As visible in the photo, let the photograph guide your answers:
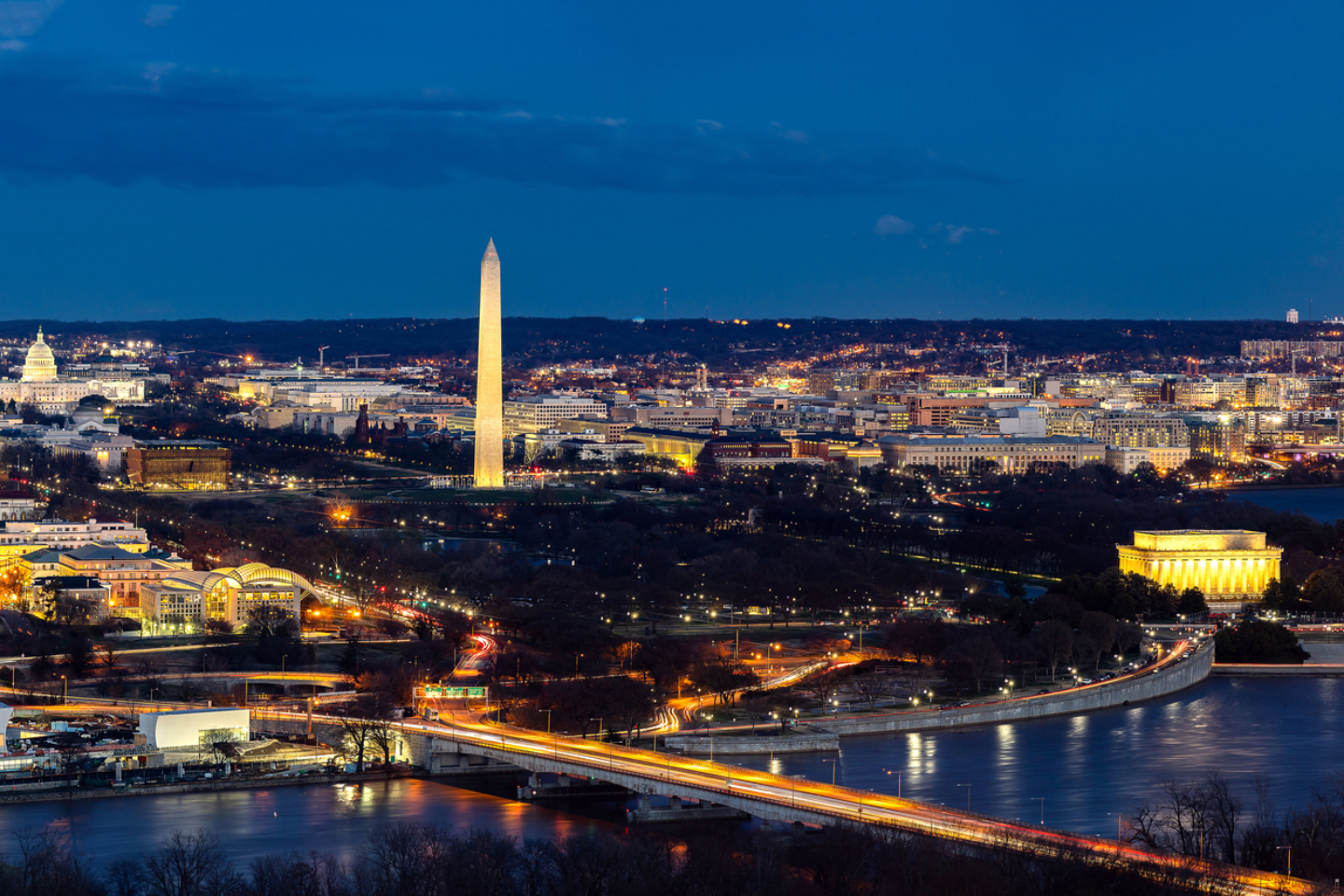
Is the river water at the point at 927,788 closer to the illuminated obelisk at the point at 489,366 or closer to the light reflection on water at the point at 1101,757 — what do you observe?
the light reflection on water at the point at 1101,757

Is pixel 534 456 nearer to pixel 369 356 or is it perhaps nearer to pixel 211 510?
pixel 211 510

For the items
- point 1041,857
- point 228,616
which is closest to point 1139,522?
point 228,616

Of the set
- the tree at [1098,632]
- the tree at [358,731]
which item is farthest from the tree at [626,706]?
the tree at [1098,632]

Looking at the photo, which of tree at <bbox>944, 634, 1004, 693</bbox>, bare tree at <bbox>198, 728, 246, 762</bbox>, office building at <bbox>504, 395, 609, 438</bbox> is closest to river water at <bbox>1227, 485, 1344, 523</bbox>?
office building at <bbox>504, 395, 609, 438</bbox>

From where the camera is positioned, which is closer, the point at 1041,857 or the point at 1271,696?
the point at 1041,857

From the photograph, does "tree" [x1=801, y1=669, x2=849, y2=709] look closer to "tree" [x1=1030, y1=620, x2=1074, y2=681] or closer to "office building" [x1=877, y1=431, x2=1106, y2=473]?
"tree" [x1=1030, y1=620, x2=1074, y2=681]

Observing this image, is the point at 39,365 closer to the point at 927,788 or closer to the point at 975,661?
the point at 975,661
